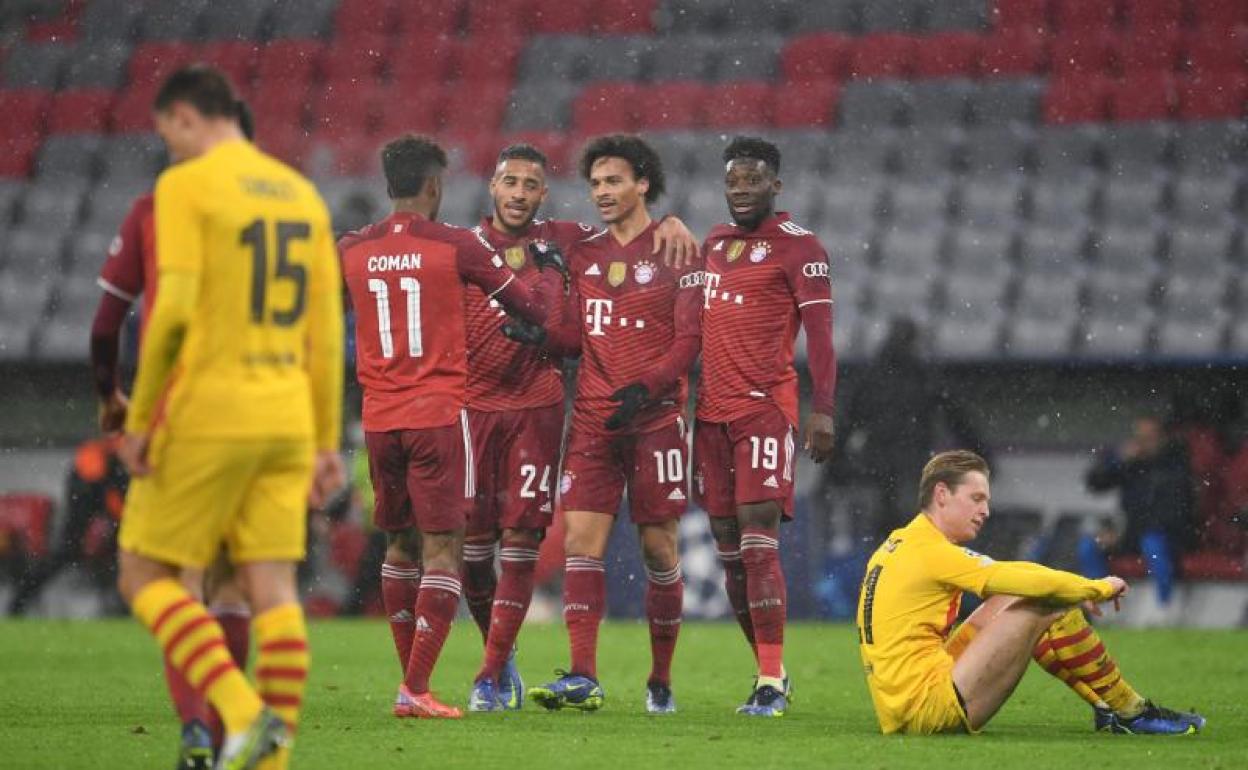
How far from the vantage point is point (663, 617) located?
26.6 ft

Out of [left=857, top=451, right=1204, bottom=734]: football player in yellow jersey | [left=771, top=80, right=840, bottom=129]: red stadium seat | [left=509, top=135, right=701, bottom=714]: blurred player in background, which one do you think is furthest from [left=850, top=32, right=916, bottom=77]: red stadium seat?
[left=857, top=451, right=1204, bottom=734]: football player in yellow jersey

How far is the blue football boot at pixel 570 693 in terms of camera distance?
25.7ft

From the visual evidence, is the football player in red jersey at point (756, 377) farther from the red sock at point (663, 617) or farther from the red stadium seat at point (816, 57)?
the red stadium seat at point (816, 57)

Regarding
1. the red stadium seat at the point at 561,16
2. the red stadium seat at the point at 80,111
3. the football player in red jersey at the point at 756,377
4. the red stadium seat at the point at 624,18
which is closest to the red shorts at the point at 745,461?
the football player in red jersey at the point at 756,377

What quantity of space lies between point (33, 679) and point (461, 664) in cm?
224

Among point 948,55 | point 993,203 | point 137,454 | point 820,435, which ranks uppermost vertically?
point 948,55

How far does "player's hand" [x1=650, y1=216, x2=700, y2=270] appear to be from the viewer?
8.11 metres

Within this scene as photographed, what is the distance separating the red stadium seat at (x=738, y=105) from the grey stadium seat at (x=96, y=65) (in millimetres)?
6086

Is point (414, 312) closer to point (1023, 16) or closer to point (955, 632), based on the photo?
point (955, 632)

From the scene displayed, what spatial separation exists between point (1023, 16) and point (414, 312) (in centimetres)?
1315

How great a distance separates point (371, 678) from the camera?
9664 millimetres

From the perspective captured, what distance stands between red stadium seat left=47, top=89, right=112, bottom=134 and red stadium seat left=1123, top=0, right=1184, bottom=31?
986 centimetres

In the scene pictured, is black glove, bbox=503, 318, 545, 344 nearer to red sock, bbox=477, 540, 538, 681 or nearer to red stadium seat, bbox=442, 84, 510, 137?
red sock, bbox=477, 540, 538, 681

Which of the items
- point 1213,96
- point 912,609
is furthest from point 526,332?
point 1213,96
